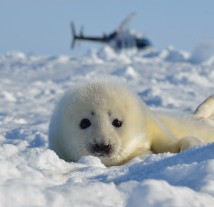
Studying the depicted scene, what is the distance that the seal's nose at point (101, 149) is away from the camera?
3.46 metres

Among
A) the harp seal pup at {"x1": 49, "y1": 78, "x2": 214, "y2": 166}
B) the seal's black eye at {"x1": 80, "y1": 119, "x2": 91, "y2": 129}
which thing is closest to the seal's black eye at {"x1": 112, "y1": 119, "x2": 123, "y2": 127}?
the harp seal pup at {"x1": 49, "y1": 78, "x2": 214, "y2": 166}

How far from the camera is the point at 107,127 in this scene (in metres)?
3.54

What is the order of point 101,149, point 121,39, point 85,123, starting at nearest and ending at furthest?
point 101,149 → point 85,123 → point 121,39

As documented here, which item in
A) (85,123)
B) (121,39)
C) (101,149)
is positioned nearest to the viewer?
(101,149)

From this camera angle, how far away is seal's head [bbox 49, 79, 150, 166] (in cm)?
352

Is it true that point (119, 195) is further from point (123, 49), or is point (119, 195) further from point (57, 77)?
point (123, 49)

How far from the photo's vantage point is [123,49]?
141ft

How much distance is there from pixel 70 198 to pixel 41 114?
24.7 ft

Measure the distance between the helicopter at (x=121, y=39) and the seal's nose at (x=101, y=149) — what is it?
3977 cm

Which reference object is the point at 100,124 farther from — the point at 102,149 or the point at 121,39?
the point at 121,39

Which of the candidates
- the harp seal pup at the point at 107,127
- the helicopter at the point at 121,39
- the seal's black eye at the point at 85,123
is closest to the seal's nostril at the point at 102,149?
the harp seal pup at the point at 107,127

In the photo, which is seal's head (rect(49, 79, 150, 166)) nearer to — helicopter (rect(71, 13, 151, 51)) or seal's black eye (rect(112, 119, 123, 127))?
seal's black eye (rect(112, 119, 123, 127))

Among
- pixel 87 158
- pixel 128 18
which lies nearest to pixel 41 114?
pixel 87 158

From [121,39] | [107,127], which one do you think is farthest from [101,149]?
[121,39]
